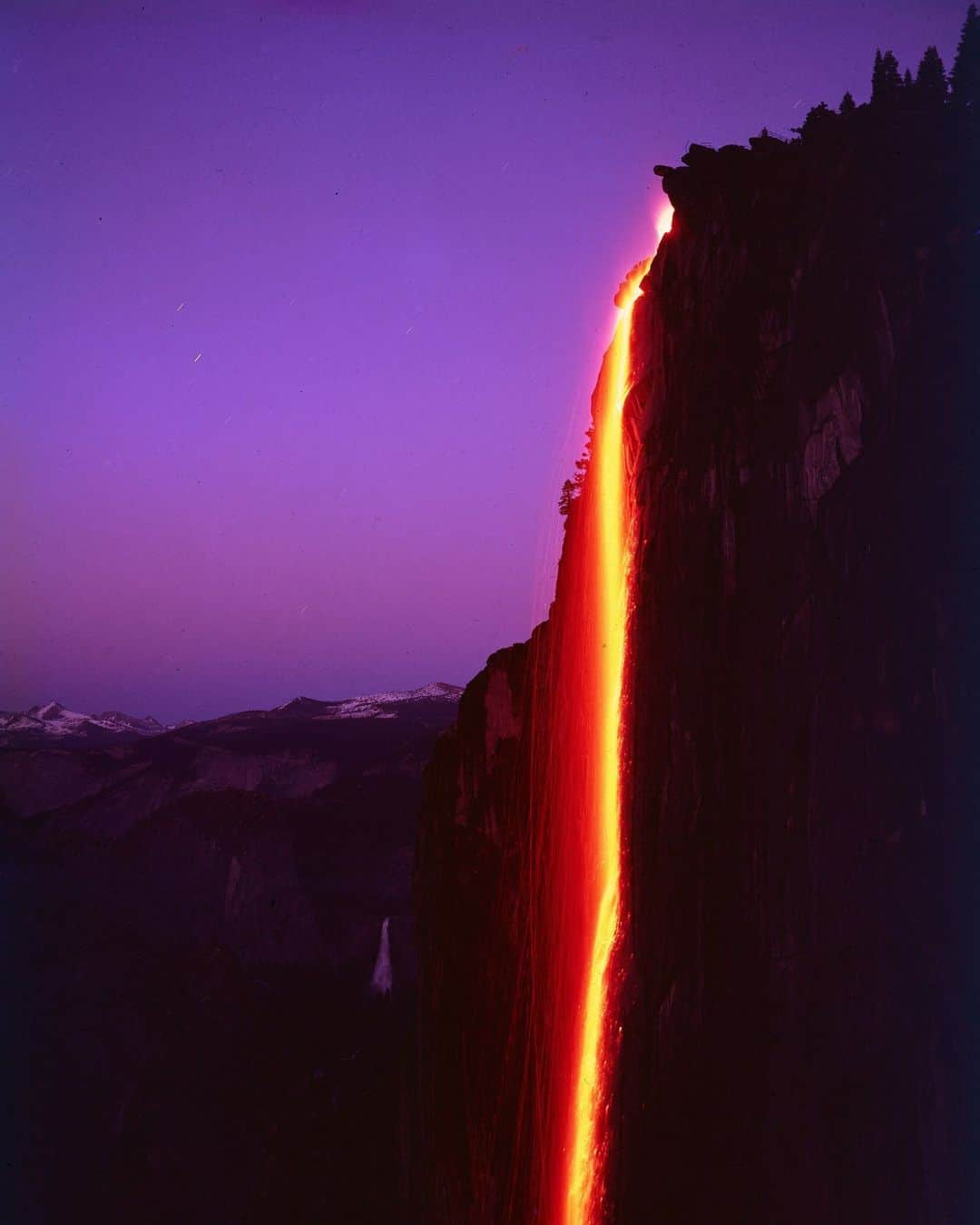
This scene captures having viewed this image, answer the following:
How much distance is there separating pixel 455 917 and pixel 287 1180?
50.5 ft

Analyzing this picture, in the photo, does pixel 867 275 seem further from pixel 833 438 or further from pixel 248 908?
pixel 248 908

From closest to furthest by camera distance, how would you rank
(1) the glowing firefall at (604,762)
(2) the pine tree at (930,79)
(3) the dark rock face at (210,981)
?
1. (1) the glowing firefall at (604,762)
2. (2) the pine tree at (930,79)
3. (3) the dark rock face at (210,981)

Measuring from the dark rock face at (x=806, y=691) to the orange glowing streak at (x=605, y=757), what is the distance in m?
0.51

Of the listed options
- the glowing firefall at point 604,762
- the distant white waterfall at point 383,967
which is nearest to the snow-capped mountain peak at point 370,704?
the distant white waterfall at point 383,967

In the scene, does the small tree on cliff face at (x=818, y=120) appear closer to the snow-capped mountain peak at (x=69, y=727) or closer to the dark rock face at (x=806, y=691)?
the dark rock face at (x=806, y=691)

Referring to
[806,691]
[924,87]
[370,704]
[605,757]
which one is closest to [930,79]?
[924,87]

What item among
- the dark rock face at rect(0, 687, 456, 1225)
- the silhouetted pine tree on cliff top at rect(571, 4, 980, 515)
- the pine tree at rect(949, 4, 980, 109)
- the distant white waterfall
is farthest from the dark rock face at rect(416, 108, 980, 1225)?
the distant white waterfall

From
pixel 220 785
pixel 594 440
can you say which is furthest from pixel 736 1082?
pixel 220 785

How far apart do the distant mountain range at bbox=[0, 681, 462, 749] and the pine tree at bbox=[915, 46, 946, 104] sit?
2169 inches

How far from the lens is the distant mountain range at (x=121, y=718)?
6481 cm

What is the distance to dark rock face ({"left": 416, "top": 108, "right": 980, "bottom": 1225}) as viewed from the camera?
8219mm

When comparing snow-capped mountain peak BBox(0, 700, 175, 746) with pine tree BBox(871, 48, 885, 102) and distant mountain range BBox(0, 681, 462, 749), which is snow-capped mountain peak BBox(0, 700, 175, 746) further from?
pine tree BBox(871, 48, 885, 102)

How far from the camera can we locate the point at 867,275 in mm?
9102

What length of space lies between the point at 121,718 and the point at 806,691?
283 ft
